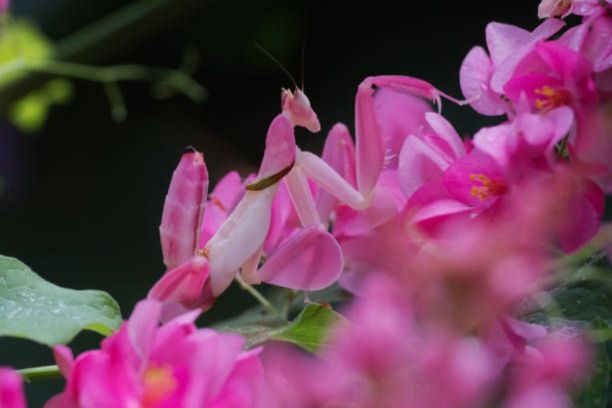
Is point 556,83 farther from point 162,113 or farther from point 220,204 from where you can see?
point 162,113

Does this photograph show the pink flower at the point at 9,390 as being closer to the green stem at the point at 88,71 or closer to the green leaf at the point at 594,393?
the green leaf at the point at 594,393

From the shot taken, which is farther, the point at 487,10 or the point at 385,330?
the point at 487,10

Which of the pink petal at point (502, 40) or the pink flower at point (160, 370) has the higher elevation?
the pink petal at point (502, 40)

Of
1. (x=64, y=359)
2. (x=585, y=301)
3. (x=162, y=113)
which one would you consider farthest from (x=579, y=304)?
(x=162, y=113)

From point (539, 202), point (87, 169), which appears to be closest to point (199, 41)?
point (87, 169)

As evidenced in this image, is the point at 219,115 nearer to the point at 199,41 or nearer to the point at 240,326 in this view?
the point at 199,41

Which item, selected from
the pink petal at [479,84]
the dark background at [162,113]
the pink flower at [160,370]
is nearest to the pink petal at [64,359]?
the pink flower at [160,370]

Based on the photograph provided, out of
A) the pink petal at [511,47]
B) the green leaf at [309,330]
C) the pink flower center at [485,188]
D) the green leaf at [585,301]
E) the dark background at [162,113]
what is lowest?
the dark background at [162,113]
